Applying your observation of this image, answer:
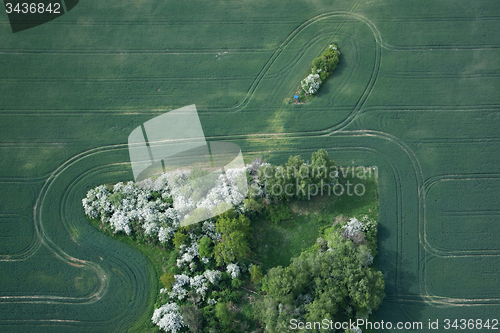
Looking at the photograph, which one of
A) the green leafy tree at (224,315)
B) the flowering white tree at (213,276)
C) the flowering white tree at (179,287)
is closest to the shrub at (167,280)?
the flowering white tree at (179,287)

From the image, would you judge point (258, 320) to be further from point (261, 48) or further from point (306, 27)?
point (306, 27)

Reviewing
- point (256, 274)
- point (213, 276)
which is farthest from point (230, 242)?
point (256, 274)

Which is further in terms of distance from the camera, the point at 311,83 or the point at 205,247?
the point at 311,83

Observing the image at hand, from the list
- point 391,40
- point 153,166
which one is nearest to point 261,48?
point 391,40

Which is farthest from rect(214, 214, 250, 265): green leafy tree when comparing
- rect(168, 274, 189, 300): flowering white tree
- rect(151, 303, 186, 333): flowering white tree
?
rect(151, 303, 186, 333): flowering white tree

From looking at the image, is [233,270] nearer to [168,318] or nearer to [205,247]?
[205,247]

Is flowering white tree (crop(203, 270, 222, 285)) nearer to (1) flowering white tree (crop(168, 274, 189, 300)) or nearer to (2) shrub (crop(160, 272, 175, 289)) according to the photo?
(1) flowering white tree (crop(168, 274, 189, 300))

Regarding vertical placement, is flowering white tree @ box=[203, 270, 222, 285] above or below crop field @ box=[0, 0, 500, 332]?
below
